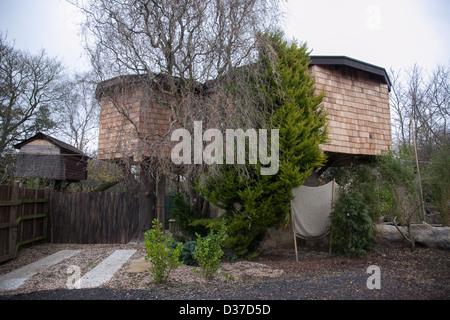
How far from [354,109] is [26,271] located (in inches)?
360

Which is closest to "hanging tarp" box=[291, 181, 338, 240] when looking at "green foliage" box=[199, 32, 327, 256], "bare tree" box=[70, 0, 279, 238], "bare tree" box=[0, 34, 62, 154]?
"green foliage" box=[199, 32, 327, 256]

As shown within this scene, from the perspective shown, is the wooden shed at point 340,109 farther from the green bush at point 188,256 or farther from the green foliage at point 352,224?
the green bush at point 188,256

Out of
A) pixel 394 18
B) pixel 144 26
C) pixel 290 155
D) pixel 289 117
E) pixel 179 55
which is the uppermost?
pixel 394 18

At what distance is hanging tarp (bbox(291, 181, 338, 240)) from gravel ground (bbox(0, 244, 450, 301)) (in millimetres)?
641

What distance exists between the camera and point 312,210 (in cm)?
732

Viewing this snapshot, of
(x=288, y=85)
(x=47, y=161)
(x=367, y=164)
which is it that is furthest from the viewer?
(x=47, y=161)

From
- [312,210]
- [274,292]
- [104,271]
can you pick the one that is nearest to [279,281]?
[274,292]

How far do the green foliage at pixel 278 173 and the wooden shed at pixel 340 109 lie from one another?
1.65 meters

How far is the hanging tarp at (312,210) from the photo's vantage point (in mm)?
7133

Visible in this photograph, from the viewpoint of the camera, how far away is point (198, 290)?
436 cm

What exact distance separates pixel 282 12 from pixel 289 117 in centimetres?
291

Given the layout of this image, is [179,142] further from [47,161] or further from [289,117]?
[47,161]

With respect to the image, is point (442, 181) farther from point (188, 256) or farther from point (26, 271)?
point (26, 271)
